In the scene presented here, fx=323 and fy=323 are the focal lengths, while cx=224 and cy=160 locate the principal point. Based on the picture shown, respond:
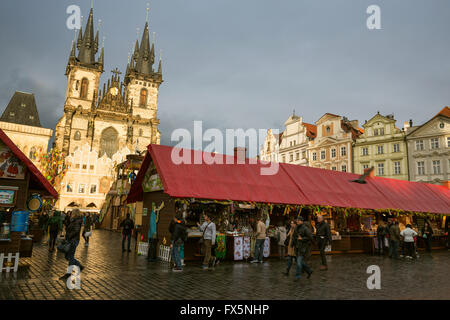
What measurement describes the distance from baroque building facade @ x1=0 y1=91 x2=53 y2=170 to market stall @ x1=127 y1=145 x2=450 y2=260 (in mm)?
41076

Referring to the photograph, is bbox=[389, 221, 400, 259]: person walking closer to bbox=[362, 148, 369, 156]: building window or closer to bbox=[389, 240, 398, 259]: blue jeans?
bbox=[389, 240, 398, 259]: blue jeans

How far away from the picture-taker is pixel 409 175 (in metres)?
35.3

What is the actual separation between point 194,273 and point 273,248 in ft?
19.2

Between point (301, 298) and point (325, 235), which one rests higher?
point (325, 235)

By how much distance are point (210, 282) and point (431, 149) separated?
113 feet

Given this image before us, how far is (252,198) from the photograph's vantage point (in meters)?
13.3

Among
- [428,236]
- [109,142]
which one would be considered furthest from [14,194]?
[109,142]

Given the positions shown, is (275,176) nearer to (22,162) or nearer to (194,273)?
(194,273)

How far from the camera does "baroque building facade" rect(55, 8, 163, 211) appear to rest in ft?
194

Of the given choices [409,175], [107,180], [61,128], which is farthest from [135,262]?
[61,128]

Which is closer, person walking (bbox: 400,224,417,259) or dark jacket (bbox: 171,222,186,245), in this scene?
dark jacket (bbox: 171,222,186,245)

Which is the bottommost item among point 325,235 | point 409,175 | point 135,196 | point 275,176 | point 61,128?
point 325,235

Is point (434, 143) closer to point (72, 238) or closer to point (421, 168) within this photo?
point (421, 168)

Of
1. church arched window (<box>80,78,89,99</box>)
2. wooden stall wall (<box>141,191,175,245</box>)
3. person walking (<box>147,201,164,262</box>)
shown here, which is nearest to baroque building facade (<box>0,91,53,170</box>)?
church arched window (<box>80,78,89,99</box>)
